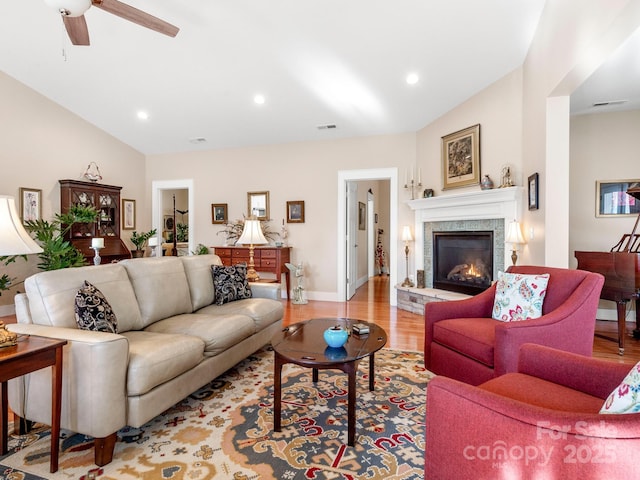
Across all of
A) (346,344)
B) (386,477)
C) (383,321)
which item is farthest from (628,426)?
(383,321)

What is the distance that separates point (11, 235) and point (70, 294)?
641 millimetres

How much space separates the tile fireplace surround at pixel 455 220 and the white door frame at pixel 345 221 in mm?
284

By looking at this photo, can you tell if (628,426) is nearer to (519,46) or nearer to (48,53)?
(519,46)

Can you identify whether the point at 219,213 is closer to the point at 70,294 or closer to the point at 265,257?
the point at 265,257

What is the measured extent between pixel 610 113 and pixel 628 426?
487 centimetres

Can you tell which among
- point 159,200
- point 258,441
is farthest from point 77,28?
point 159,200

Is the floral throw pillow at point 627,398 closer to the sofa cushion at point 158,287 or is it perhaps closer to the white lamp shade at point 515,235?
the sofa cushion at point 158,287

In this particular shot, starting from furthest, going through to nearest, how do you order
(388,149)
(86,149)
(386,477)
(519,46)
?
(86,149) < (388,149) < (519,46) < (386,477)

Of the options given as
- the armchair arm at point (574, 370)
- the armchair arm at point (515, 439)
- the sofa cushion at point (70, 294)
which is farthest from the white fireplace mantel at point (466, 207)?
the sofa cushion at point (70, 294)

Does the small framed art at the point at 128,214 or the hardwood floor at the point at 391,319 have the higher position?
the small framed art at the point at 128,214

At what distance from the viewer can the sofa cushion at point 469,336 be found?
7.15ft

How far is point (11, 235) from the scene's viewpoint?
5.24 ft

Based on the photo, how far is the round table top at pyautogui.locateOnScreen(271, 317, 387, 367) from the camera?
1.89 meters

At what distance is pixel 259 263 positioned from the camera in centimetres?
567
